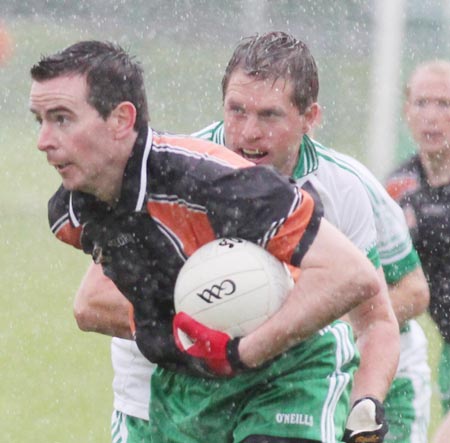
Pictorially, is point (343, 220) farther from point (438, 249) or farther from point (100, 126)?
point (438, 249)

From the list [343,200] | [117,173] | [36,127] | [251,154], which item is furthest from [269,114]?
[36,127]

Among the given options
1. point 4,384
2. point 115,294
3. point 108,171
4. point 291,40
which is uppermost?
point 291,40

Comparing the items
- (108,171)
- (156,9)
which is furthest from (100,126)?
(156,9)

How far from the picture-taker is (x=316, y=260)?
4.72 meters

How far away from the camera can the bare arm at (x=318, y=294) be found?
471 centimetres

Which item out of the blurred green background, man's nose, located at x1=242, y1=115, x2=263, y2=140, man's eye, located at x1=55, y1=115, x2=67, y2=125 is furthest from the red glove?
the blurred green background

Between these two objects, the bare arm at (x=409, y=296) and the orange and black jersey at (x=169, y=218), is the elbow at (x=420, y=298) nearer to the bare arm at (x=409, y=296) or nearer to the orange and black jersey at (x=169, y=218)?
the bare arm at (x=409, y=296)

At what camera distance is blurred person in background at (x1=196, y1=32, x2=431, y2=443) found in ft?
18.9

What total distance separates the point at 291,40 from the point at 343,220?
0.83m

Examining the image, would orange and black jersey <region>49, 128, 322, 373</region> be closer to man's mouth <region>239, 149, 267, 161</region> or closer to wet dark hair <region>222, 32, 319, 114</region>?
man's mouth <region>239, 149, 267, 161</region>

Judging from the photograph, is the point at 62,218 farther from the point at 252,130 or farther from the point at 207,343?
the point at 252,130

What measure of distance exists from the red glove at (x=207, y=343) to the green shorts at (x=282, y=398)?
210 millimetres

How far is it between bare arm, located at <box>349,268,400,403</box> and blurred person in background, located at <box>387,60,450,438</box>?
1947 millimetres

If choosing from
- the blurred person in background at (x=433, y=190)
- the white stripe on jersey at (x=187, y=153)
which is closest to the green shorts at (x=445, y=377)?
the blurred person in background at (x=433, y=190)
